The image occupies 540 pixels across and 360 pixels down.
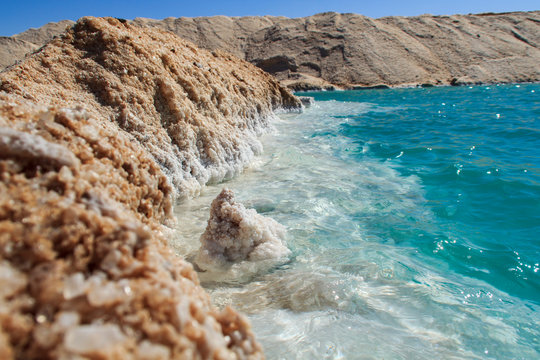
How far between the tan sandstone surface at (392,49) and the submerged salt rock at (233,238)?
3930 cm

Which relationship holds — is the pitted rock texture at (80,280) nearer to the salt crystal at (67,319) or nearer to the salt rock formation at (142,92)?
the salt crystal at (67,319)

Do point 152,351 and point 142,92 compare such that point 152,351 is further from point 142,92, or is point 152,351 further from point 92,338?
point 142,92

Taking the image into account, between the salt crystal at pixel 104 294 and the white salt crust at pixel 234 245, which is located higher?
the salt crystal at pixel 104 294

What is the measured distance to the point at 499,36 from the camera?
48.1m

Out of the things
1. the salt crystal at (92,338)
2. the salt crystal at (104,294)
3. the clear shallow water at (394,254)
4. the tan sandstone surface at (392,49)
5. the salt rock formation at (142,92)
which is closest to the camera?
the salt crystal at (92,338)

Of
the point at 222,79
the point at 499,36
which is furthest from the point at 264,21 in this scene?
the point at 222,79

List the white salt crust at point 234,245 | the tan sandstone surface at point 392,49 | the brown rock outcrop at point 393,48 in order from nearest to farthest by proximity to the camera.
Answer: the white salt crust at point 234,245 < the tan sandstone surface at point 392,49 < the brown rock outcrop at point 393,48

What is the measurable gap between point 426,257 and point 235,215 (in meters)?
2.09

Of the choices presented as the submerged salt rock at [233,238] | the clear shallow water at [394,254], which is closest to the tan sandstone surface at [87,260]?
the submerged salt rock at [233,238]

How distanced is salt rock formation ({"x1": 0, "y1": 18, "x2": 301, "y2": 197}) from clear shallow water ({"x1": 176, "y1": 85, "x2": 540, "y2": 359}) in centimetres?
50

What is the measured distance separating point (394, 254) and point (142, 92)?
11.6 ft

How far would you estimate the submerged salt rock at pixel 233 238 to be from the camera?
2.88 m

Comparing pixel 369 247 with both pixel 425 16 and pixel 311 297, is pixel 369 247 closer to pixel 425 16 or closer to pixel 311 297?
pixel 311 297

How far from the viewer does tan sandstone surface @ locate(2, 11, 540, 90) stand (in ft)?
136
